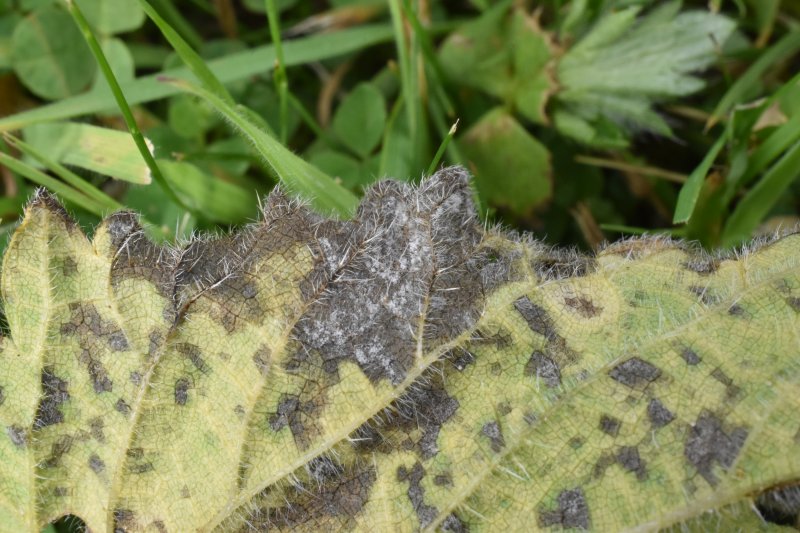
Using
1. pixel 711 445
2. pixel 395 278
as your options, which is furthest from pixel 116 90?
pixel 711 445

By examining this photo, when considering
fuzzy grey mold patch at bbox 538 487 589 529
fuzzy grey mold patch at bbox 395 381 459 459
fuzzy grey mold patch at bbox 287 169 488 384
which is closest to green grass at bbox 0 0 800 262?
fuzzy grey mold patch at bbox 287 169 488 384

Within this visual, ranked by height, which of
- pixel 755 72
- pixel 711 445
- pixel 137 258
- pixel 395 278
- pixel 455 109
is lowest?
pixel 711 445

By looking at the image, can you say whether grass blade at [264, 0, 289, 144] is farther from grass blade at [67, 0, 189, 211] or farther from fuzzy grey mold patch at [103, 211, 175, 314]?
fuzzy grey mold patch at [103, 211, 175, 314]

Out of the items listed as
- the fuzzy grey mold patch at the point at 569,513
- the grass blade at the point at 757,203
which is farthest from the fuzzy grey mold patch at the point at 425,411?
the grass blade at the point at 757,203

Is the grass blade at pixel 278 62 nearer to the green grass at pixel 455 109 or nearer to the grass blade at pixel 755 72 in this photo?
the green grass at pixel 455 109

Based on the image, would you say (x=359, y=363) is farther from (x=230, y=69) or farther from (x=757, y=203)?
(x=757, y=203)
